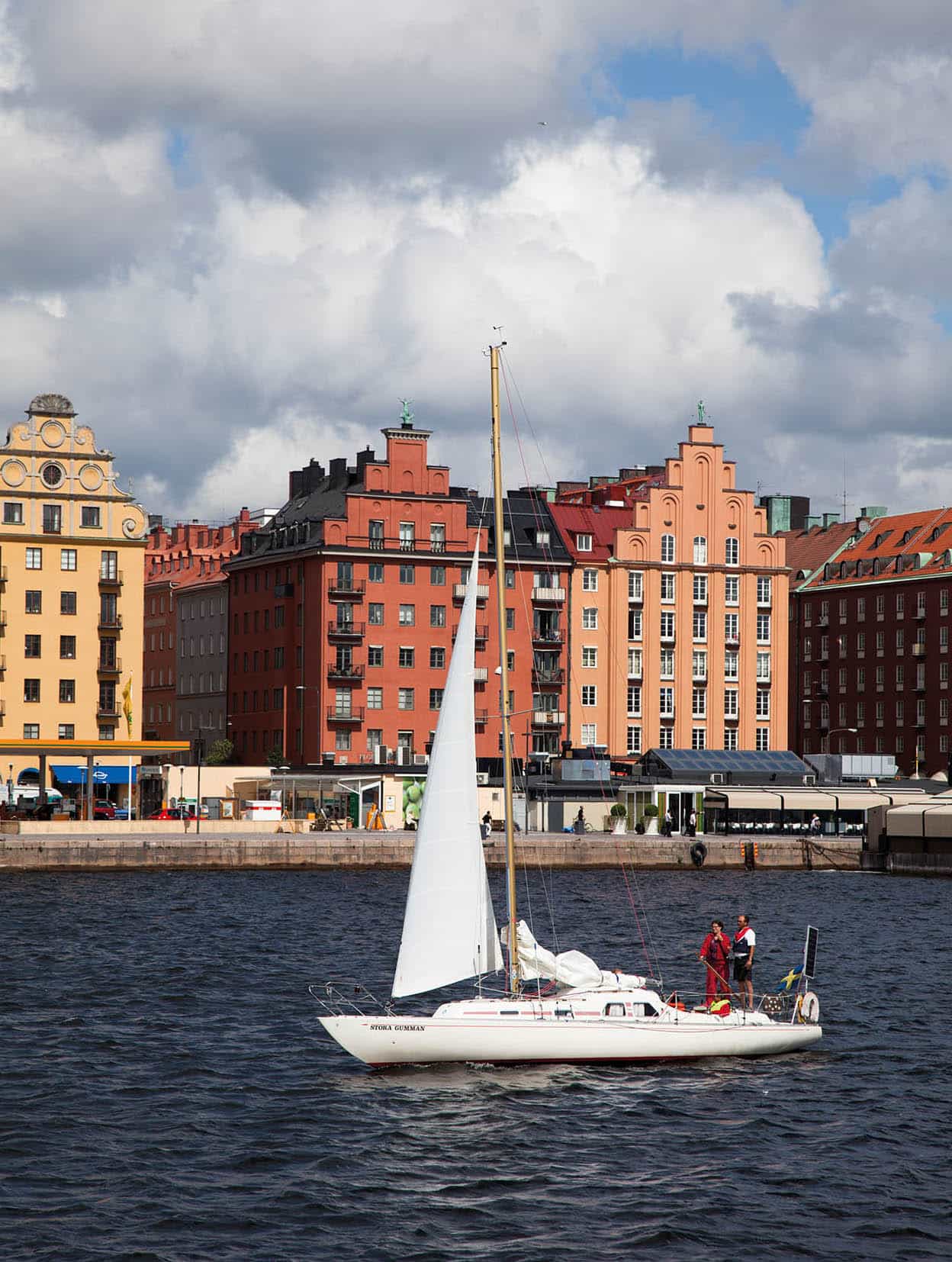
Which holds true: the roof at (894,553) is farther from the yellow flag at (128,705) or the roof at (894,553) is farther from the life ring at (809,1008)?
the life ring at (809,1008)

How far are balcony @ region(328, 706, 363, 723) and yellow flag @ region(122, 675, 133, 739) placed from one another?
54.1 ft

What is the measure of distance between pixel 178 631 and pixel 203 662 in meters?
9.04

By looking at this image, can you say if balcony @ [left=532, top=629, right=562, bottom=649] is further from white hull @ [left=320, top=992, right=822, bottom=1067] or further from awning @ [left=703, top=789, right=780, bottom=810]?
white hull @ [left=320, top=992, right=822, bottom=1067]

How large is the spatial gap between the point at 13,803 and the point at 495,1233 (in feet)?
304

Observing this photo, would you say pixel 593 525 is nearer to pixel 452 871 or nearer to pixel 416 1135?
pixel 452 871

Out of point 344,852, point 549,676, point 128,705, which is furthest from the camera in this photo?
point 549,676

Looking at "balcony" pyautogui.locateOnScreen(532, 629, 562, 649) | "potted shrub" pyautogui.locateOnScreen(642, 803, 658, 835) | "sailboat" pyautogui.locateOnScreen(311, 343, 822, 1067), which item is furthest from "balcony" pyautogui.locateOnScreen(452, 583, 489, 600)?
"sailboat" pyautogui.locateOnScreen(311, 343, 822, 1067)

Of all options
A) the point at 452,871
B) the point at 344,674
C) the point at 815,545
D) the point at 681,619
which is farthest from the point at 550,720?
the point at 452,871

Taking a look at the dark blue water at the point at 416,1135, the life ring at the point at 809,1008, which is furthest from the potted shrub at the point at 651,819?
the life ring at the point at 809,1008

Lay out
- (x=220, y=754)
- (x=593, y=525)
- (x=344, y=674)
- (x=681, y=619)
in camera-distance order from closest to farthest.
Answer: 1. (x=344, y=674)
2. (x=681, y=619)
3. (x=220, y=754)
4. (x=593, y=525)

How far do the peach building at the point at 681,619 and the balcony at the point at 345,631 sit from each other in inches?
647

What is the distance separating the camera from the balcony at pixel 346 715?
14350cm

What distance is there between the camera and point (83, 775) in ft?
419

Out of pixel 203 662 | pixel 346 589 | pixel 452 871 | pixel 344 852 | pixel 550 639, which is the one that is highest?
pixel 346 589
